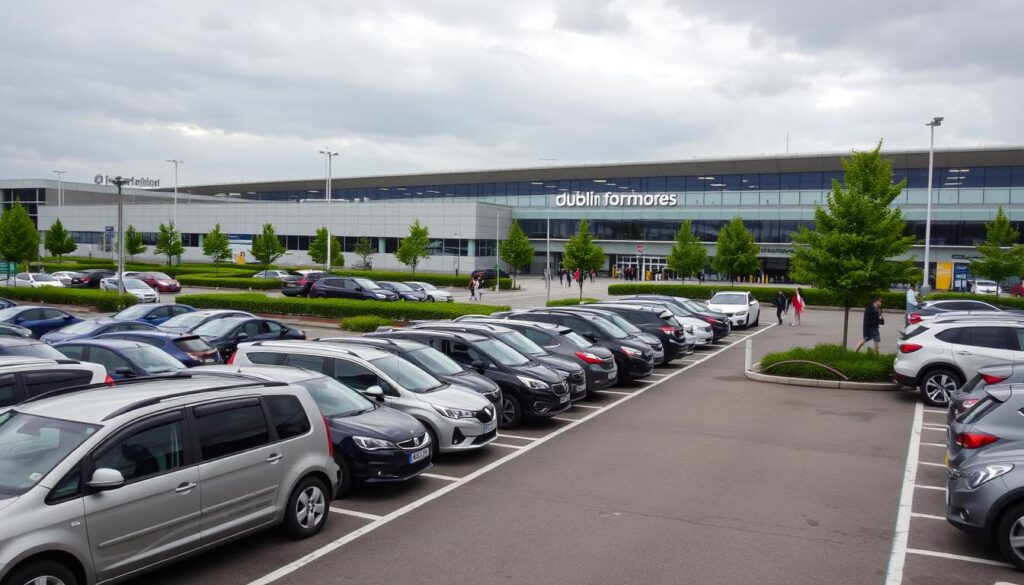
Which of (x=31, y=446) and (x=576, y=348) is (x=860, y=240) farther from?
(x=31, y=446)

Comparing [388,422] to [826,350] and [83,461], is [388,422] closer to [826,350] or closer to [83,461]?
[83,461]

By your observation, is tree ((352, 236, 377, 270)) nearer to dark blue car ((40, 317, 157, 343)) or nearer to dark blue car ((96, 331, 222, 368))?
dark blue car ((40, 317, 157, 343))

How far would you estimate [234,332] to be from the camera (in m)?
19.9

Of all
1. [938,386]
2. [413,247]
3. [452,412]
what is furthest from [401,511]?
[413,247]

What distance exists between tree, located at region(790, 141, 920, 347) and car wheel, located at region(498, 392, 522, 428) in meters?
9.68

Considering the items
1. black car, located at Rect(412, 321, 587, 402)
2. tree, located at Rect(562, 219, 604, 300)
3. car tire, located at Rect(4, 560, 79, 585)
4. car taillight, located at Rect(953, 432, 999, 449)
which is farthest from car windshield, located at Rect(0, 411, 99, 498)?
tree, located at Rect(562, 219, 604, 300)

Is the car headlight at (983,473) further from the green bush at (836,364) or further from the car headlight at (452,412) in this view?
the green bush at (836,364)

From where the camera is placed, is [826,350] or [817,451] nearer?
[817,451]

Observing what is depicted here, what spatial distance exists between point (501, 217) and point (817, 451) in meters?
65.7

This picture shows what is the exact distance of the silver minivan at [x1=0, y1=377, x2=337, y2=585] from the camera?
566 cm

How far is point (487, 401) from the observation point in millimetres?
11445

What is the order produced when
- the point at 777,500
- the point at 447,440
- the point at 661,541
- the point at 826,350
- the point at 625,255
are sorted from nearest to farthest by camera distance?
the point at 661,541
the point at 777,500
the point at 447,440
the point at 826,350
the point at 625,255

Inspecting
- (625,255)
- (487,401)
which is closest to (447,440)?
(487,401)

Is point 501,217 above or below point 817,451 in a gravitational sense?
above
